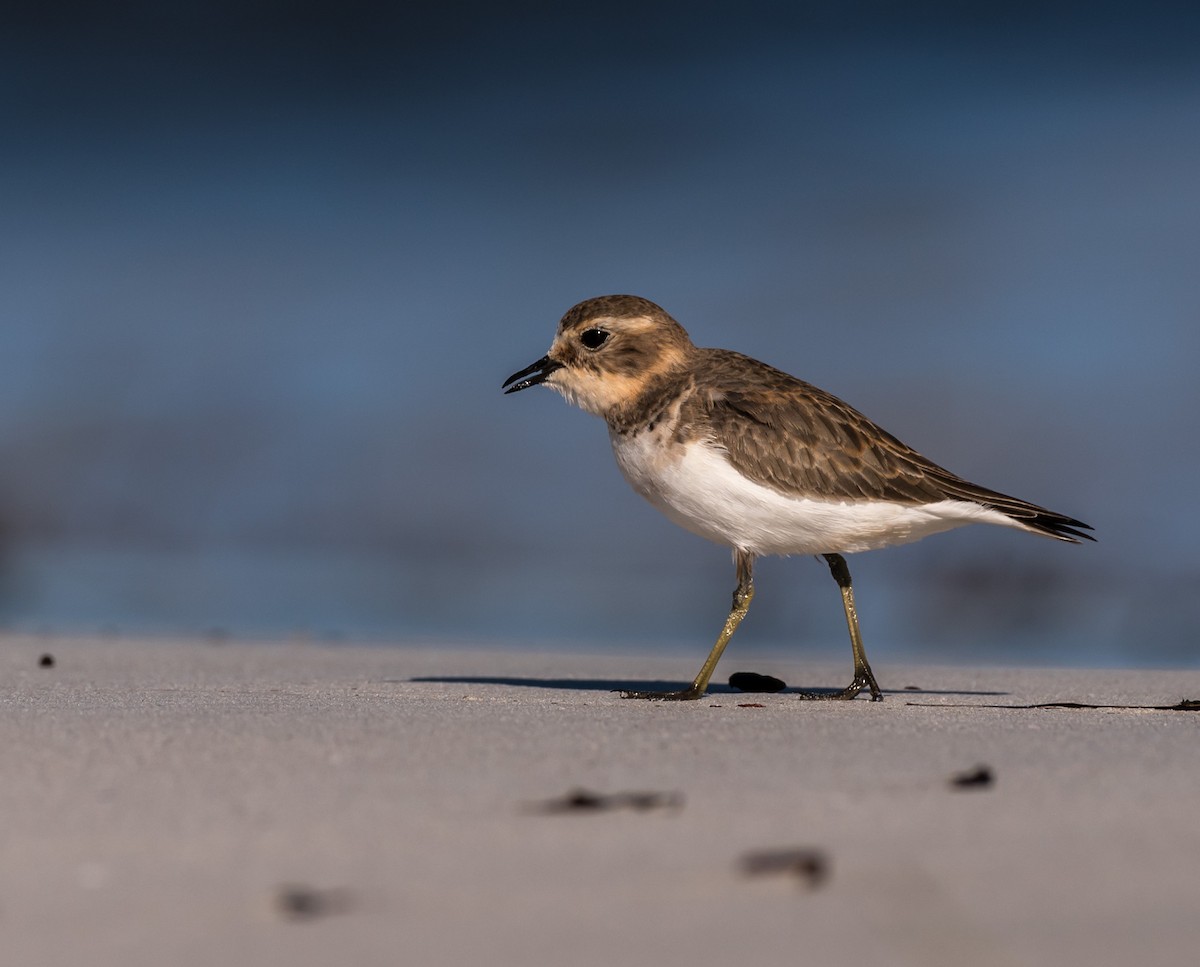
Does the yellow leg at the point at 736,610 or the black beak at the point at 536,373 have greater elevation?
the black beak at the point at 536,373

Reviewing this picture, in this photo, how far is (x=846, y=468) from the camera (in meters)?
6.25

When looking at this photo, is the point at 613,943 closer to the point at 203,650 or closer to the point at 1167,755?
the point at 1167,755

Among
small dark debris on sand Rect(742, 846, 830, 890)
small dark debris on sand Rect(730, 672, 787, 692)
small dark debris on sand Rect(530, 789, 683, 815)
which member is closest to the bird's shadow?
small dark debris on sand Rect(730, 672, 787, 692)

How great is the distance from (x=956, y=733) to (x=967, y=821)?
4.59ft

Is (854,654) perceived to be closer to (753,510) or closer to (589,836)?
(753,510)

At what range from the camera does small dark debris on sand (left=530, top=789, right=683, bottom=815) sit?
3.14 meters

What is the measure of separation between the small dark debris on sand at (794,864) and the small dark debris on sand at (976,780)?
0.77 meters

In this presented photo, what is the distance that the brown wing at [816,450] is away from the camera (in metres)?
6.09

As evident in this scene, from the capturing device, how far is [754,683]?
671 cm

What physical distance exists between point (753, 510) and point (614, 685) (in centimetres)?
144

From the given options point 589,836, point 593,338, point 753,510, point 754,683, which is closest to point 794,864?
point 589,836

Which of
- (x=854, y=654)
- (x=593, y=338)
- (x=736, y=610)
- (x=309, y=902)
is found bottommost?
(x=309, y=902)

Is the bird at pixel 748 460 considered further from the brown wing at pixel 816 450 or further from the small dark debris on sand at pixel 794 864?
the small dark debris on sand at pixel 794 864

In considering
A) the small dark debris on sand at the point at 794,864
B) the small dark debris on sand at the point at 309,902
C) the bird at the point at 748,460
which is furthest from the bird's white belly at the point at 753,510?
the small dark debris on sand at the point at 309,902
